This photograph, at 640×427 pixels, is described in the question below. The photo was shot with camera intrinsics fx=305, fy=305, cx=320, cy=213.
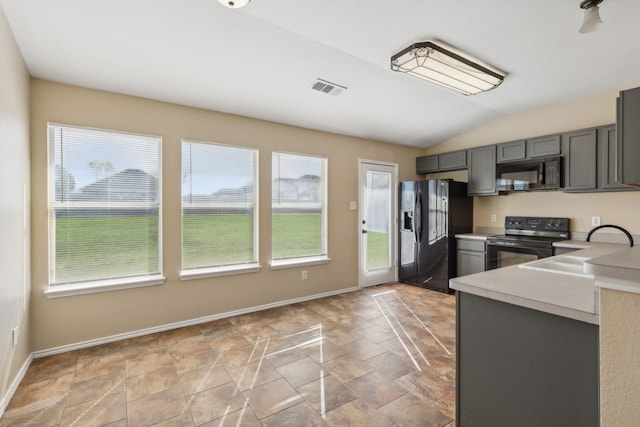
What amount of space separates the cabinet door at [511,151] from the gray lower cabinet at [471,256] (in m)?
1.22

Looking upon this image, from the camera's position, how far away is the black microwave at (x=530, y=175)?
12.4ft

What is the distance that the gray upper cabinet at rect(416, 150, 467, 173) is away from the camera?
4848 millimetres

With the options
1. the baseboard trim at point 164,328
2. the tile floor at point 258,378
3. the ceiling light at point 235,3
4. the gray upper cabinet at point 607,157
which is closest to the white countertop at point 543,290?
the tile floor at point 258,378

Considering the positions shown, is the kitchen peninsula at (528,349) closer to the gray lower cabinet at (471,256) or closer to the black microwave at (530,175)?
the black microwave at (530,175)

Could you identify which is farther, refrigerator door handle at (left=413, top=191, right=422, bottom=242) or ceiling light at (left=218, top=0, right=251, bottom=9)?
refrigerator door handle at (left=413, top=191, right=422, bottom=242)

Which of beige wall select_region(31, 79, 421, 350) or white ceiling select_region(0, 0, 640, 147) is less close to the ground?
white ceiling select_region(0, 0, 640, 147)

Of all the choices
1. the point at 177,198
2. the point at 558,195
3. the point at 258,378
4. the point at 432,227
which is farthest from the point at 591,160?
the point at 177,198

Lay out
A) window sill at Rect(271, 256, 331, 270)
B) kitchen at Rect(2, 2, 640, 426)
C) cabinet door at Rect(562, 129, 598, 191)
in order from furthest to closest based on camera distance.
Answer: window sill at Rect(271, 256, 331, 270) → cabinet door at Rect(562, 129, 598, 191) → kitchen at Rect(2, 2, 640, 426)

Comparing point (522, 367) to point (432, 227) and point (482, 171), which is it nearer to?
point (432, 227)

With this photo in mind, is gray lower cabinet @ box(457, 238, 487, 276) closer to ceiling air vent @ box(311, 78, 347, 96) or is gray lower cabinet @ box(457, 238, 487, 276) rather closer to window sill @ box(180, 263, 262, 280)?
ceiling air vent @ box(311, 78, 347, 96)

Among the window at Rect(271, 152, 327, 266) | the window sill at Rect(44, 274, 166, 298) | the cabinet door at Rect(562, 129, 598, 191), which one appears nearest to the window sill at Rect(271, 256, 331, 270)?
the window at Rect(271, 152, 327, 266)

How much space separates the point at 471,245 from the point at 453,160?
142 cm

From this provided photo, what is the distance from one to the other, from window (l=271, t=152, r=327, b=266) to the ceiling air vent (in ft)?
3.41

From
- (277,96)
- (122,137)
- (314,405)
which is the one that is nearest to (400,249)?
(277,96)
